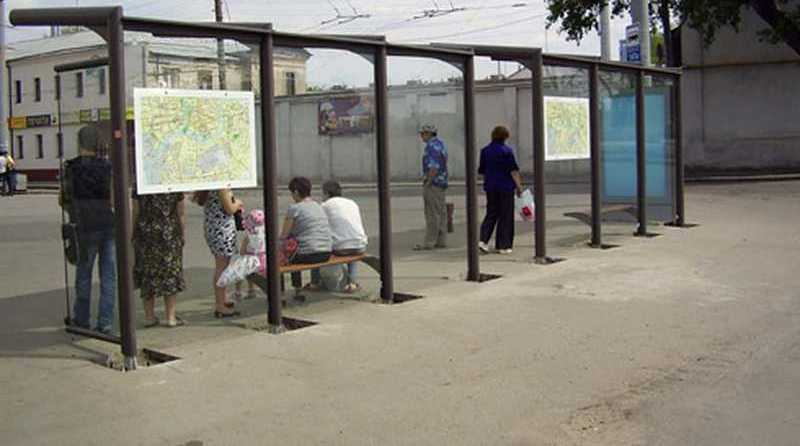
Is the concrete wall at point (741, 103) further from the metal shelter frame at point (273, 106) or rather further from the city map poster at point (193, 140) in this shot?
the city map poster at point (193, 140)

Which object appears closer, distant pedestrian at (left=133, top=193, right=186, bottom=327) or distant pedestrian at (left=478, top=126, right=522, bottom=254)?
distant pedestrian at (left=133, top=193, right=186, bottom=327)

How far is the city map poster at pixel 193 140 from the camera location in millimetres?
6816

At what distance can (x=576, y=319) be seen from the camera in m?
8.18

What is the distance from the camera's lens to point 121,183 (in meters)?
6.57

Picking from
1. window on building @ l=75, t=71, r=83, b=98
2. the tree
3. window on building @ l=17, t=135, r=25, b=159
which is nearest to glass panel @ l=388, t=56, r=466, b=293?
window on building @ l=75, t=71, r=83, b=98

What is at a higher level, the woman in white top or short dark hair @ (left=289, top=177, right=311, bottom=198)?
short dark hair @ (left=289, top=177, right=311, bottom=198)

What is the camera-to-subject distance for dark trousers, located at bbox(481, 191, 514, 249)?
12.3m

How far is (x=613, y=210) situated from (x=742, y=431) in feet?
30.0

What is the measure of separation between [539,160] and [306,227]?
150 inches

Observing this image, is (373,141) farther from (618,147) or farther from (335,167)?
(618,147)

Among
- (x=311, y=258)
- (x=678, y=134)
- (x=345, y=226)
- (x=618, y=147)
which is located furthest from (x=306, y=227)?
(x=678, y=134)

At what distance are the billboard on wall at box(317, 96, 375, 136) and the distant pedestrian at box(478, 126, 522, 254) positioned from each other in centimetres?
302

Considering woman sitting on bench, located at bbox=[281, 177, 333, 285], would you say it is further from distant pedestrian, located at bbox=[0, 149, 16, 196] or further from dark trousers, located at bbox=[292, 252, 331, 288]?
distant pedestrian, located at bbox=[0, 149, 16, 196]

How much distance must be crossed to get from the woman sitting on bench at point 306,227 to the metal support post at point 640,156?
669 centimetres
